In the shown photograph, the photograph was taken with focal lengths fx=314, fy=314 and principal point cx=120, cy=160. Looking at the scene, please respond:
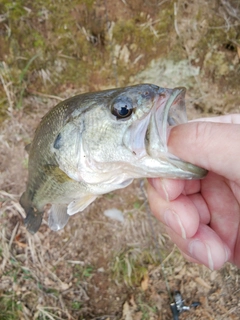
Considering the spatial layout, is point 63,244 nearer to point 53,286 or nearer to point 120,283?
point 53,286

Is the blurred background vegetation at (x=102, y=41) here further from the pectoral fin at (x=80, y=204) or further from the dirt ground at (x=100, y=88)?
the pectoral fin at (x=80, y=204)

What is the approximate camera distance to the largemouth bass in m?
1.24

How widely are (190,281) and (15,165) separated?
1.89 meters

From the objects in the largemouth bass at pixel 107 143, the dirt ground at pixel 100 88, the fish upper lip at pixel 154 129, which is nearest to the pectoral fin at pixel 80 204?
the largemouth bass at pixel 107 143

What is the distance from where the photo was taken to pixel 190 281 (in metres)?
2.77

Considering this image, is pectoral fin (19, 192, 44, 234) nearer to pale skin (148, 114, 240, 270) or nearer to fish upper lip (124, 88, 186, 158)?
pale skin (148, 114, 240, 270)

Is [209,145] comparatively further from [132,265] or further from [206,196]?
[132,265]

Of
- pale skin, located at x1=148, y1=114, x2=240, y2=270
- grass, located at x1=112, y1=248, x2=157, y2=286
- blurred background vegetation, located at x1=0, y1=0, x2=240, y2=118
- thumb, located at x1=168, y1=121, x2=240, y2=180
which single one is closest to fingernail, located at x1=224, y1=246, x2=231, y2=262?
pale skin, located at x1=148, y1=114, x2=240, y2=270

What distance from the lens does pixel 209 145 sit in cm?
116

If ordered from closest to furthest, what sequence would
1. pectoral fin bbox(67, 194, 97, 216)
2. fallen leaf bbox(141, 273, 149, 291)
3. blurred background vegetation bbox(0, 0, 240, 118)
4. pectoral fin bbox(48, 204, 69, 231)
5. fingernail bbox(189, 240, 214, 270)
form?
fingernail bbox(189, 240, 214, 270)
pectoral fin bbox(67, 194, 97, 216)
pectoral fin bbox(48, 204, 69, 231)
blurred background vegetation bbox(0, 0, 240, 118)
fallen leaf bbox(141, 273, 149, 291)

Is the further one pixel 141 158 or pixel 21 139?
pixel 21 139

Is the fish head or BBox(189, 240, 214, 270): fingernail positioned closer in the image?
the fish head

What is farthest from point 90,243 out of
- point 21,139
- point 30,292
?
point 21,139

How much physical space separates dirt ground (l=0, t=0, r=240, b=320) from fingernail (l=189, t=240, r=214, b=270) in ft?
4.07
